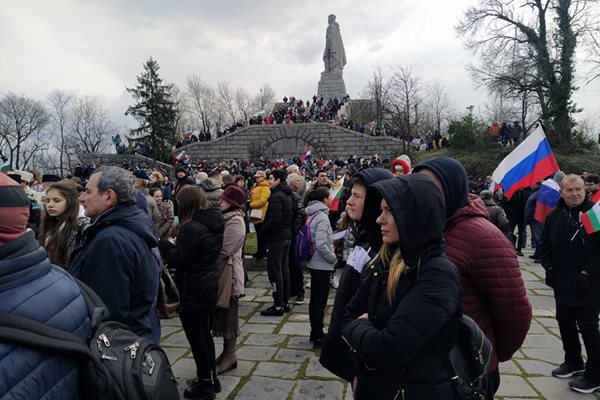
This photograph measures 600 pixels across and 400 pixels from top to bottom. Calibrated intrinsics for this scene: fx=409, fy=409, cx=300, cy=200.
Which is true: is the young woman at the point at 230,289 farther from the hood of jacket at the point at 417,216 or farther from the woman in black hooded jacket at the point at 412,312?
the hood of jacket at the point at 417,216

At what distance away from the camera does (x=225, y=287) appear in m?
4.00

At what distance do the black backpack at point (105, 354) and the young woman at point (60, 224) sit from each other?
6.23ft

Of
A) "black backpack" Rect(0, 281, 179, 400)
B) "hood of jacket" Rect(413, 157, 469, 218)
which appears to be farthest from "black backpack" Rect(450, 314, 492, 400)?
"black backpack" Rect(0, 281, 179, 400)

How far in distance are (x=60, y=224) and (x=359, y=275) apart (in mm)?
2458

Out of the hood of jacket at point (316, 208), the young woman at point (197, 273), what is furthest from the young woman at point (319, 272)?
the young woman at point (197, 273)

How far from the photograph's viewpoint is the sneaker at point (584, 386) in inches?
142

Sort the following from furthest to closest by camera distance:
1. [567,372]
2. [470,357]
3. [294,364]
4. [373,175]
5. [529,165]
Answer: [529,165]
[294,364]
[567,372]
[373,175]
[470,357]

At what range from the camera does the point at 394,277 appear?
5.62 ft

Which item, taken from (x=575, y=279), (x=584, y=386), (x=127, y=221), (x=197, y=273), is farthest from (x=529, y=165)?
(x=127, y=221)

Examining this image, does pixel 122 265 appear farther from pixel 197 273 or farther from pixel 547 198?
pixel 547 198

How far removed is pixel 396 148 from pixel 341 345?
1131 inches

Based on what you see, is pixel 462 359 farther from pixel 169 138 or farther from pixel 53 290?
pixel 169 138

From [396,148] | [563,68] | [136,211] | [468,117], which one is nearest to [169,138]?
[396,148]

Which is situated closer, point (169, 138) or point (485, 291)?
point (485, 291)
